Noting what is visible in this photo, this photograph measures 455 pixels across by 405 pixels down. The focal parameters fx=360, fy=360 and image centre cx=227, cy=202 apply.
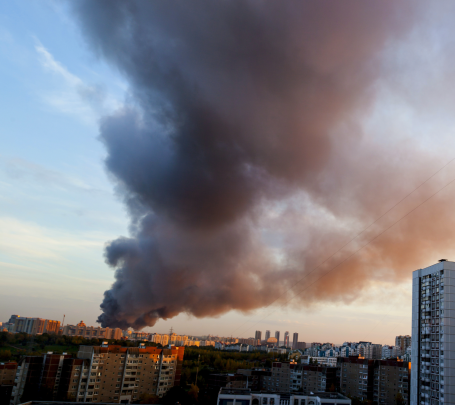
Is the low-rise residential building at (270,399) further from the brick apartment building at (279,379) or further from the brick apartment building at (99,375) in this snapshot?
the brick apartment building at (279,379)

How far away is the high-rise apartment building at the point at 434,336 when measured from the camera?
73.8 feet

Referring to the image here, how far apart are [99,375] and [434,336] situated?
2674 centimetres

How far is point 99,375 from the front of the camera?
31375 mm

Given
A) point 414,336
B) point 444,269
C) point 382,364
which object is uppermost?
point 444,269

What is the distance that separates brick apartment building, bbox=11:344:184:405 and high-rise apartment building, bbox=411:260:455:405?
22023mm

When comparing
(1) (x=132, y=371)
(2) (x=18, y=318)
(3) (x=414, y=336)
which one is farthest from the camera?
(2) (x=18, y=318)

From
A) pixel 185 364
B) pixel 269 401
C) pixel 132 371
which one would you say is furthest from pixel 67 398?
pixel 185 364

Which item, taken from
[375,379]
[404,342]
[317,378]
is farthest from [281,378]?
[404,342]

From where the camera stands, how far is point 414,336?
25.8m

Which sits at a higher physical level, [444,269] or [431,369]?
[444,269]

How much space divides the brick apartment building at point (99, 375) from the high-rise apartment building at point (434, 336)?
22023mm

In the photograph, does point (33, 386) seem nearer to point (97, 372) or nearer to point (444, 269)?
point (97, 372)

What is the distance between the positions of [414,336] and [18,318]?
96.1 meters

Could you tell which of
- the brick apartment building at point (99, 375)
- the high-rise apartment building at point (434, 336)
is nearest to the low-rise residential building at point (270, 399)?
the high-rise apartment building at point (434, 336)
